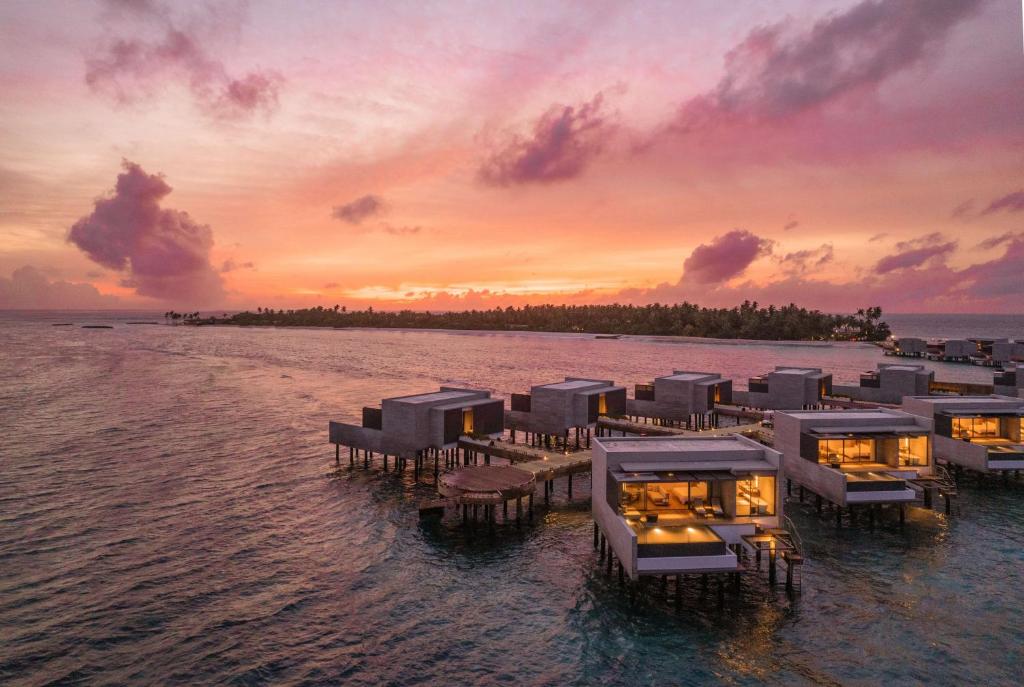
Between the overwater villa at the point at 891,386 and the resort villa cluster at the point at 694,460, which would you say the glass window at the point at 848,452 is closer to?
the resort villa cluster at the point at 694,460

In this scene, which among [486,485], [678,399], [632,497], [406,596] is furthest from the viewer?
[678,399]

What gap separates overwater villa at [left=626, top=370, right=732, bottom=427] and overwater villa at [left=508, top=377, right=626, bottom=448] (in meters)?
7.99

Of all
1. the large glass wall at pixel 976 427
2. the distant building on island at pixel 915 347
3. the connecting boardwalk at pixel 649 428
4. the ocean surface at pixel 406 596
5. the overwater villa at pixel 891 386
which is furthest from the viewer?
the distant building on island at pixel 915 347

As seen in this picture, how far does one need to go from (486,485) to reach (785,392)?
55.8 m

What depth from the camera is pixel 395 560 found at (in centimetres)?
4078

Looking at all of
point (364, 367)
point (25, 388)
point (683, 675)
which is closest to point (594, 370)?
point (364, 367)

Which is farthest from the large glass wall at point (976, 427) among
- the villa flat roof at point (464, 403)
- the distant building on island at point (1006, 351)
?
the distant building on island at point (1006, 351)

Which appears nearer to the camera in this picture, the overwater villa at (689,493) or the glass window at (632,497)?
the overwater villa at (689,493)

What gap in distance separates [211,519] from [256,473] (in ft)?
46.7

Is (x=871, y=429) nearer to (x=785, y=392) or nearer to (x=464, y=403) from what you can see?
(x=785, y=392)

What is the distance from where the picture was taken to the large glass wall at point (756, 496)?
3753cm

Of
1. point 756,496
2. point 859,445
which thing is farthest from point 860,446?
point 756,496

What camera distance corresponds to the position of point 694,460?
38469 millimetres

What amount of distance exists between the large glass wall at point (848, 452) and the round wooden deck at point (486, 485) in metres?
24.1
